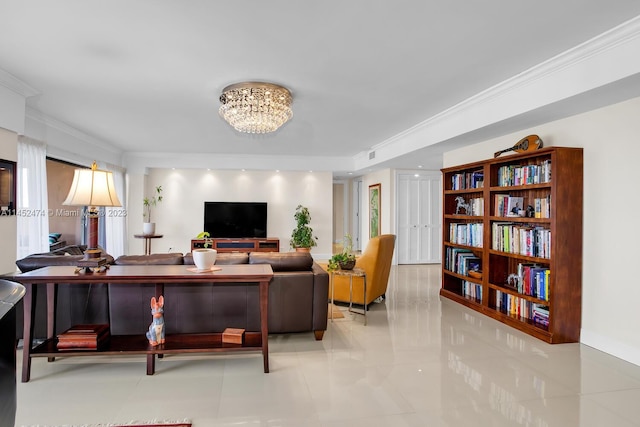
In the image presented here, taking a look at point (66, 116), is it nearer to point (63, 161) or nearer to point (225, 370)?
point (63, 161)

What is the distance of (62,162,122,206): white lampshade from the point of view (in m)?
2.80

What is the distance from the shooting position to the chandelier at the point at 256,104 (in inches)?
147

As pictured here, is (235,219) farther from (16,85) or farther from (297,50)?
(297,50)

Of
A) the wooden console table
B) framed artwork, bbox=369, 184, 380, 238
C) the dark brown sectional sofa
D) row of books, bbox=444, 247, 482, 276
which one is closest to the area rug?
the wooden console table

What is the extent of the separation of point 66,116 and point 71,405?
4.32 metres

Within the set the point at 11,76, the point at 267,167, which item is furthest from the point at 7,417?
the point at 267,167

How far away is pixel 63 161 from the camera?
639 centimetres

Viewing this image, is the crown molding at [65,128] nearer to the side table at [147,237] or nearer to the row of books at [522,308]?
the side table at [147,237]

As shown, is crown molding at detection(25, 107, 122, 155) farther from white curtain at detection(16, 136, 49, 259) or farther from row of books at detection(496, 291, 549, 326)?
row of books at detection(496, 291, 549, 326)

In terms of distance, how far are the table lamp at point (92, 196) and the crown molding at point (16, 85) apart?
1.71 m

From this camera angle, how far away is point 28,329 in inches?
107

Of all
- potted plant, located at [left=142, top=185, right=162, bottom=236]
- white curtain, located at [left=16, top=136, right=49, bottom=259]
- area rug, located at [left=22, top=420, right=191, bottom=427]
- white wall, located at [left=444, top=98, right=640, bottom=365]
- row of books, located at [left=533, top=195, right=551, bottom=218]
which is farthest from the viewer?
potted plant, located at [left=142, top=185, right=162, bottom=236]

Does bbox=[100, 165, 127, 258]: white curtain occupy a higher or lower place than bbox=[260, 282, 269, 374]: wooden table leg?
higher

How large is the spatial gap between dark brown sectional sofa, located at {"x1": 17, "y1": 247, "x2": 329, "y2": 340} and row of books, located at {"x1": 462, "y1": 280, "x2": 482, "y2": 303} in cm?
249
